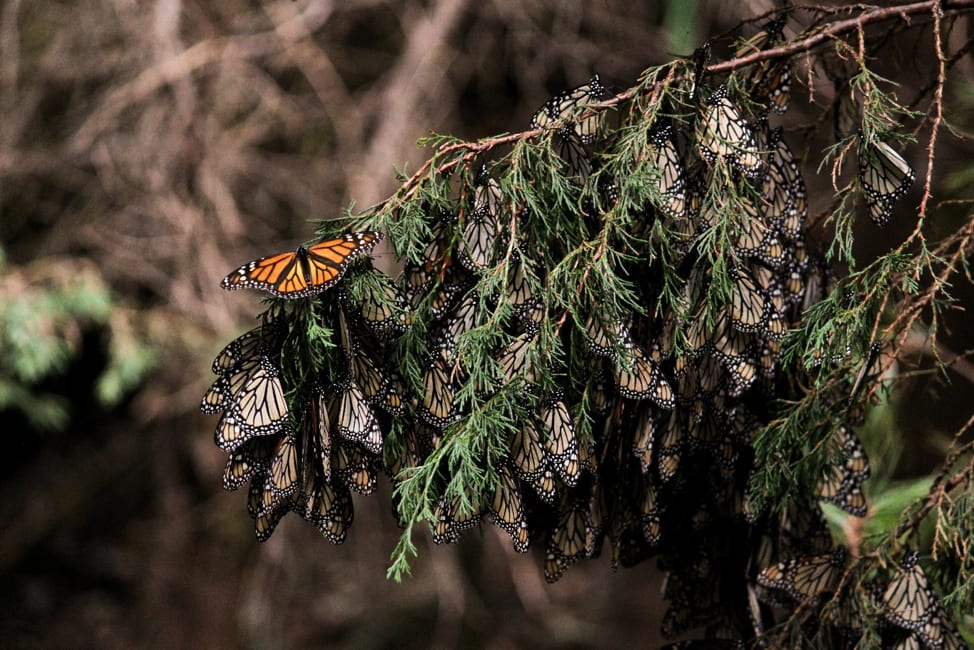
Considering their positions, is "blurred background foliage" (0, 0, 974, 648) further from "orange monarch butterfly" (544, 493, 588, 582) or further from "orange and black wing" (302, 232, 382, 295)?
"orange and black wing" (302, 232, 382, 295)

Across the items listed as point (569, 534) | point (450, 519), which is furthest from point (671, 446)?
point (450, 519)

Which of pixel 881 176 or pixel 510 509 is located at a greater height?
pixel 881 176

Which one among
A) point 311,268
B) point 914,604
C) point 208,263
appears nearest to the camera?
point 311,268

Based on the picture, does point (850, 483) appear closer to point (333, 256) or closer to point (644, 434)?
point (644, 434)

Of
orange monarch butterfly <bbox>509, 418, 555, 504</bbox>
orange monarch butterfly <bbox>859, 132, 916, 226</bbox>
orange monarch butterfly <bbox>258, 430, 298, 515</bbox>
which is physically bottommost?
orange monarch butterfly <bbox>509, 418, 555, 504</bbox>

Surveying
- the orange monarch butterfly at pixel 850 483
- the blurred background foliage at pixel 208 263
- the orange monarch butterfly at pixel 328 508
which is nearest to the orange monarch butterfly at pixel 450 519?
the orange monarch butterfly at pixel 328 508

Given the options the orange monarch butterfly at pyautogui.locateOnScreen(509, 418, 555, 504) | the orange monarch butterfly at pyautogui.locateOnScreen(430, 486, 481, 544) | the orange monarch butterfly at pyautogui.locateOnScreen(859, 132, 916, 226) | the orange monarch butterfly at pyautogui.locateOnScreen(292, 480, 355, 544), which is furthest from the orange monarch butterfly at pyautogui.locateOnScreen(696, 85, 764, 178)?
the orange monarch butterfly at pyautogui.locateOnScreen(292, 480, 355, 544)

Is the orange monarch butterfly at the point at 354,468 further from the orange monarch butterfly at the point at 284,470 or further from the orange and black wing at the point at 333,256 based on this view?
the orange and black wing at the point at 333,256

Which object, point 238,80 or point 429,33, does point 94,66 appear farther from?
point 429,33
